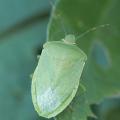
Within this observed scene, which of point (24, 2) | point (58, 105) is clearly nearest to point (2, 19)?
point (24, 2)

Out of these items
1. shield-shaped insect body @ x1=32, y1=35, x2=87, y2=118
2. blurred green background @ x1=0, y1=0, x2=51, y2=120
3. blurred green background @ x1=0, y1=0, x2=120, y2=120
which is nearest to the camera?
shield-shaped insect body @ x1=32, y1=35, x2=87, y2=118

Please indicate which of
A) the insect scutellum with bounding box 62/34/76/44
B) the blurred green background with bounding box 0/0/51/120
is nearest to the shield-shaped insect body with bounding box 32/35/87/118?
the insect scutellum with bounding box 62/34/76/44

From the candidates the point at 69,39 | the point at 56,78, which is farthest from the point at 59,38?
the point at 56,78

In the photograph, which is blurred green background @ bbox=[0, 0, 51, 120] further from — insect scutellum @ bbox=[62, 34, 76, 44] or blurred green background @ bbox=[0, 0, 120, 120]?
insect scutellum @ bbox=[62, 34, 76, 44]

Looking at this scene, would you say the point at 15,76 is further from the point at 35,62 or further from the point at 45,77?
the point at 45,77

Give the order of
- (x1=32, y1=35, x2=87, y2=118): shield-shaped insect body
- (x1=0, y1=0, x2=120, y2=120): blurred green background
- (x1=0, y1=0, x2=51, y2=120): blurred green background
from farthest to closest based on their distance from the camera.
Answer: (x1=0, y1=0, x2=51, y2=120): blurred green background → (x1=0, y1=0, x2=120, y2=120): blurred green background → (x1=32, y1=35, x2=87, y2=118): shield-shaped insect body

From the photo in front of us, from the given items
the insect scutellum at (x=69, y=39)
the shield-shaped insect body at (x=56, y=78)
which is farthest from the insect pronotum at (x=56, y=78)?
the insect scutellum at (x=69, y=39)

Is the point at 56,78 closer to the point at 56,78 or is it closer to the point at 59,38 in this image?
the point at 56,78

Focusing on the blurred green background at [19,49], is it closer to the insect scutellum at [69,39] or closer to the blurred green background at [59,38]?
the blurred green background at [59,38]
